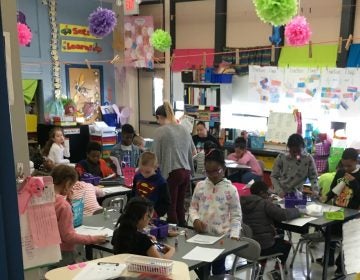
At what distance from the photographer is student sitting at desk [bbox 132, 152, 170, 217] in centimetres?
432

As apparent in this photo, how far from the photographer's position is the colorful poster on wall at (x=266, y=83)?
7.95 meters

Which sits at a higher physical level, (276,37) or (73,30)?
(73,30)

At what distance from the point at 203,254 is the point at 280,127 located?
522cm

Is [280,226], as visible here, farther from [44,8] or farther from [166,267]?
[44,8]

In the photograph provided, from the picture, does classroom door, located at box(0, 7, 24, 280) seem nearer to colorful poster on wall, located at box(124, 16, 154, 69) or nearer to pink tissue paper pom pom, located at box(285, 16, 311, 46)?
pink tissue paper pom pom, located at box(285, 16, 311, 46)

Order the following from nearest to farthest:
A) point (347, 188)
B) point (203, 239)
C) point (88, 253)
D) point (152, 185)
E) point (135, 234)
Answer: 1. point (135, 234)
2. point (203, 239)
3. point (88, 253)
4. point (152, 185)
5. point (347, 188)

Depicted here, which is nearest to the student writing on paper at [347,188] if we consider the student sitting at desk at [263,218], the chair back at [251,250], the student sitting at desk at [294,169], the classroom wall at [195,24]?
the student sitting at desk at [294,169]

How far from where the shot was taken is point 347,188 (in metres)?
4.62

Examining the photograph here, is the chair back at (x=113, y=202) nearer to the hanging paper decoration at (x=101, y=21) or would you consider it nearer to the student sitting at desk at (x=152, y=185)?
the student sitting at desk at (x=152, y=185)

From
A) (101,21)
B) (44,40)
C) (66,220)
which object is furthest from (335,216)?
(44,40)

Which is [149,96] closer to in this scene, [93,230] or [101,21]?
[101,21]

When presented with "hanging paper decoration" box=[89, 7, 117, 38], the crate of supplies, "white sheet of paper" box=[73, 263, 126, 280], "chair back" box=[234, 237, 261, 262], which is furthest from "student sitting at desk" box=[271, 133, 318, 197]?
"hanging paper decoration" box=[89, 7, 117, 38]

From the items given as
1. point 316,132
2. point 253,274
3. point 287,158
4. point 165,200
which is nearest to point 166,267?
point 253,274

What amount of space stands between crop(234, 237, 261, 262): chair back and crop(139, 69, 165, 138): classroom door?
6.88 meters
